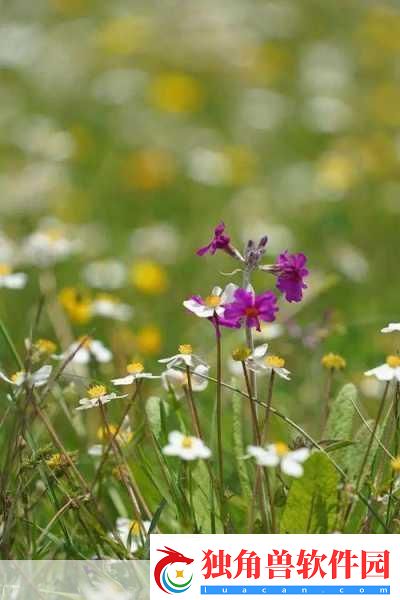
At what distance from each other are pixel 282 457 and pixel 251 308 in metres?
0.17

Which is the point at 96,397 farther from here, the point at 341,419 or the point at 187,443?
the point at 341,419

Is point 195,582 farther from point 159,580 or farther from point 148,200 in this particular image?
point 148,200

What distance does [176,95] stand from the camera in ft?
16.3

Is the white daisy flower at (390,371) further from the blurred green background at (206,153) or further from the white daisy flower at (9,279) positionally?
the white daisy flower at (9,279)

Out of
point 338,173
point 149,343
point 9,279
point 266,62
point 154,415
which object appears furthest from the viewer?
point 266,62

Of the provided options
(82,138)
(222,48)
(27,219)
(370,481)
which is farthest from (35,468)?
(222,48)

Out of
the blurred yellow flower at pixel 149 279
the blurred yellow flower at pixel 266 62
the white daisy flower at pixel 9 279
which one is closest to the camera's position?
the white daisy flower at pixel 9 279

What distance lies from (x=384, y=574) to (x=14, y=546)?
0.44 meters

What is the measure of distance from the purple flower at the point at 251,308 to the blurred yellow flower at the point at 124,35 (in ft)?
14.8

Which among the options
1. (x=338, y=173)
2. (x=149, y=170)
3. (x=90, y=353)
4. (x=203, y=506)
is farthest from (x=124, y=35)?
(x=203, y=506)

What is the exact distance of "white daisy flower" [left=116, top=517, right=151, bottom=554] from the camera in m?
1.28

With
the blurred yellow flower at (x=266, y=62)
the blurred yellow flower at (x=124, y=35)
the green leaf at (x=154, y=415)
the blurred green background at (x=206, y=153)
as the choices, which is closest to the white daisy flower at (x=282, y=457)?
the green leaf at (x=154, y=415)

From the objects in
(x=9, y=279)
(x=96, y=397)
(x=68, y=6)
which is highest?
(x=68, y=6)

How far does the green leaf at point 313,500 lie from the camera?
1.28 m
